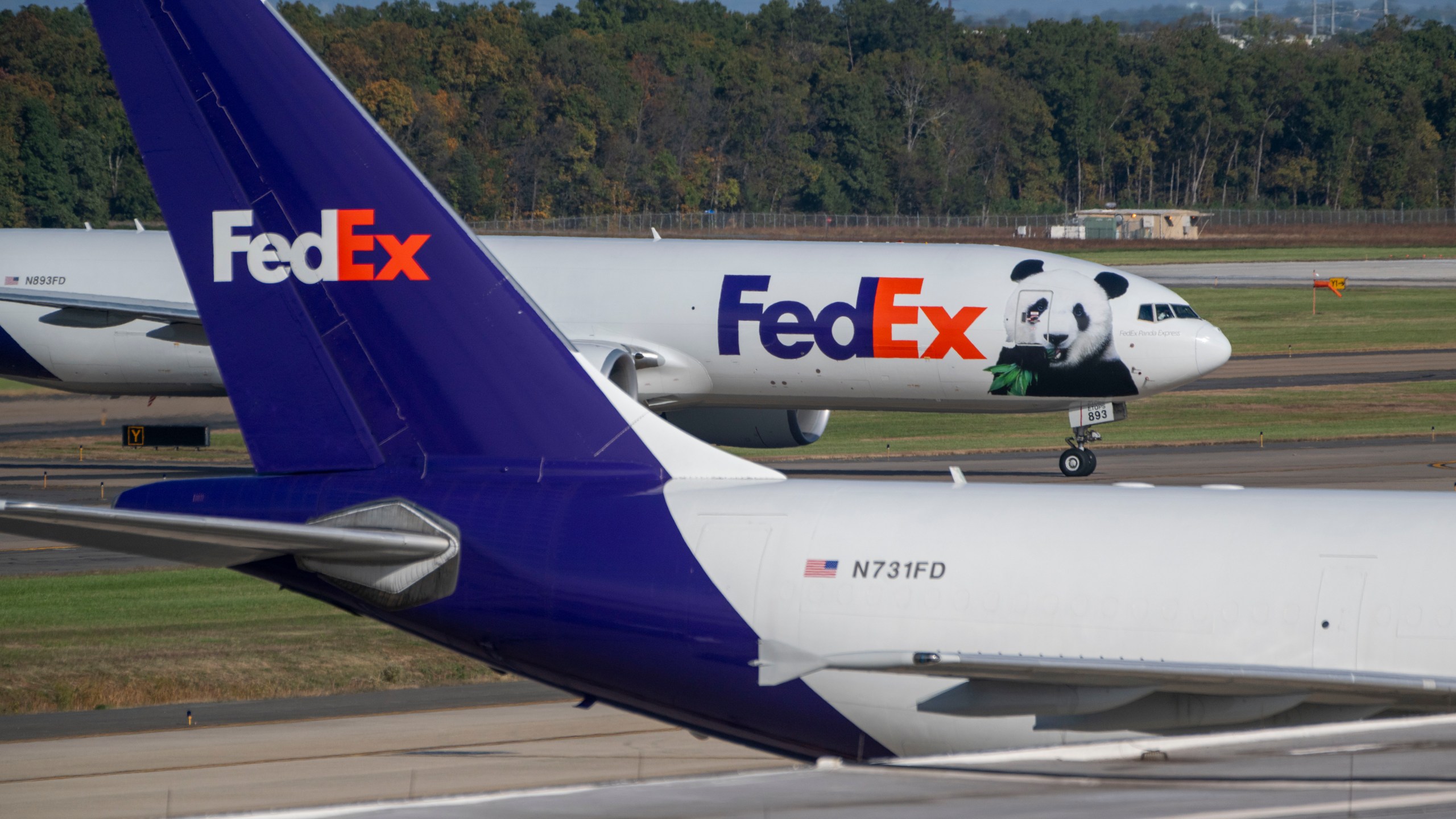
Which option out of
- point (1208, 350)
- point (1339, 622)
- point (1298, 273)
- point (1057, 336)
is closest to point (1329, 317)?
point (1298, 273)

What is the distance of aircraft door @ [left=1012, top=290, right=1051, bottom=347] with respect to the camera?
34031 mm

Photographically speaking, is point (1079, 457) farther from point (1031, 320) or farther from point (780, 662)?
point (780, 662)

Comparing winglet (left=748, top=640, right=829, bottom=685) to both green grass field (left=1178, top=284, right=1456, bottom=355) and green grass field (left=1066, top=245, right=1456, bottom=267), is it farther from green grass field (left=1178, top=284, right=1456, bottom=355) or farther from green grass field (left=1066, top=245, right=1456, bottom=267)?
green grass field (left=1066, top=245, right=1456, bottom=267)

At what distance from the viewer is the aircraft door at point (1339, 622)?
10445mm

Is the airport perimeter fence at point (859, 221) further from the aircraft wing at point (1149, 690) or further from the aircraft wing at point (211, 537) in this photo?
Answer: the aircraft wing at point (1149, 690)

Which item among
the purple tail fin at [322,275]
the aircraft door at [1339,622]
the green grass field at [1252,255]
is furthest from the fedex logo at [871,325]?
the green grass field at [1252,255]

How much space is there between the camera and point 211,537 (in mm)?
11500

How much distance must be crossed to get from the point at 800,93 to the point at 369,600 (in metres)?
175

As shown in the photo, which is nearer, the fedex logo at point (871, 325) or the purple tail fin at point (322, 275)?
the purple tail fin at point (322, 275)

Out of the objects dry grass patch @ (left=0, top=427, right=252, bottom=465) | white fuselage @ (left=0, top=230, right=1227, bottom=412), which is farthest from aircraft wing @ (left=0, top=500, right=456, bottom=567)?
dry grass patch @ (left=0, top=427, right=252, bottom=465)

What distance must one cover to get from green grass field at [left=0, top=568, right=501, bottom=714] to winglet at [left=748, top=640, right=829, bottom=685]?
932 centimetres

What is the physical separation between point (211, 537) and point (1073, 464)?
26.9m

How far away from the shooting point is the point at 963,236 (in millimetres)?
151375

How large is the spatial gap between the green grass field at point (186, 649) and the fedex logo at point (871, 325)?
39.7 feet
